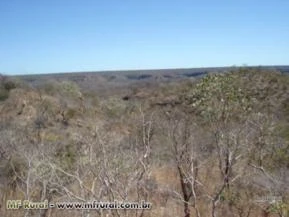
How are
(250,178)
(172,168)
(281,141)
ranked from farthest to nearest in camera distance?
(172,168)
(281,141)
(250,178)

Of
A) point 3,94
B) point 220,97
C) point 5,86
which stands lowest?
point 3,94

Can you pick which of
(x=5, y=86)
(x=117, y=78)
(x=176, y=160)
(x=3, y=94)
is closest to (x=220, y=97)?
(x=176, y=160)

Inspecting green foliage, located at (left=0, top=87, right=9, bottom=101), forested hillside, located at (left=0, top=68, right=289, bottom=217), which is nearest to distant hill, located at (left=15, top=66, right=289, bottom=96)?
green foliage, located at (left=0, top=87, right=9, bottom=101)

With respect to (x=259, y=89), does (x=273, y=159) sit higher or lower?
lower

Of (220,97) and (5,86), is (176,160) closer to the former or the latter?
(220,97)

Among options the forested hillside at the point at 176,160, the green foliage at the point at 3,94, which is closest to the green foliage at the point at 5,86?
the green foliage at the point at 3,94

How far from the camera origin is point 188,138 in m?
15.2

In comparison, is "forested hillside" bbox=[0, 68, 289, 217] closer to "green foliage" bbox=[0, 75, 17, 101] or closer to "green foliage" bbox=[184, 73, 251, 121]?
"green foliage" bbox=[184, 73, 251, 121]

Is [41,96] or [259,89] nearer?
[259,89]

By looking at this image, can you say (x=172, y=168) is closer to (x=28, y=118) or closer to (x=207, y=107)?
(x=207, y=107)

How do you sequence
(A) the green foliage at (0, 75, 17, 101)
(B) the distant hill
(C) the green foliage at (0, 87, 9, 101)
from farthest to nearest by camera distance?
1. (B) the distant hill
2. (A) the green foliage at (0, 75, 17, 101)
3. (C) the green foliage at (0, 87, 9, 101)

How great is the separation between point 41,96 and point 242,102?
20.4 m

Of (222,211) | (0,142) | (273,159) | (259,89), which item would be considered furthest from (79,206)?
(259,89)

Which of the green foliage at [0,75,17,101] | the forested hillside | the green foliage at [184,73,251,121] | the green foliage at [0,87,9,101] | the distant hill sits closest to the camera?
the forested hillside
